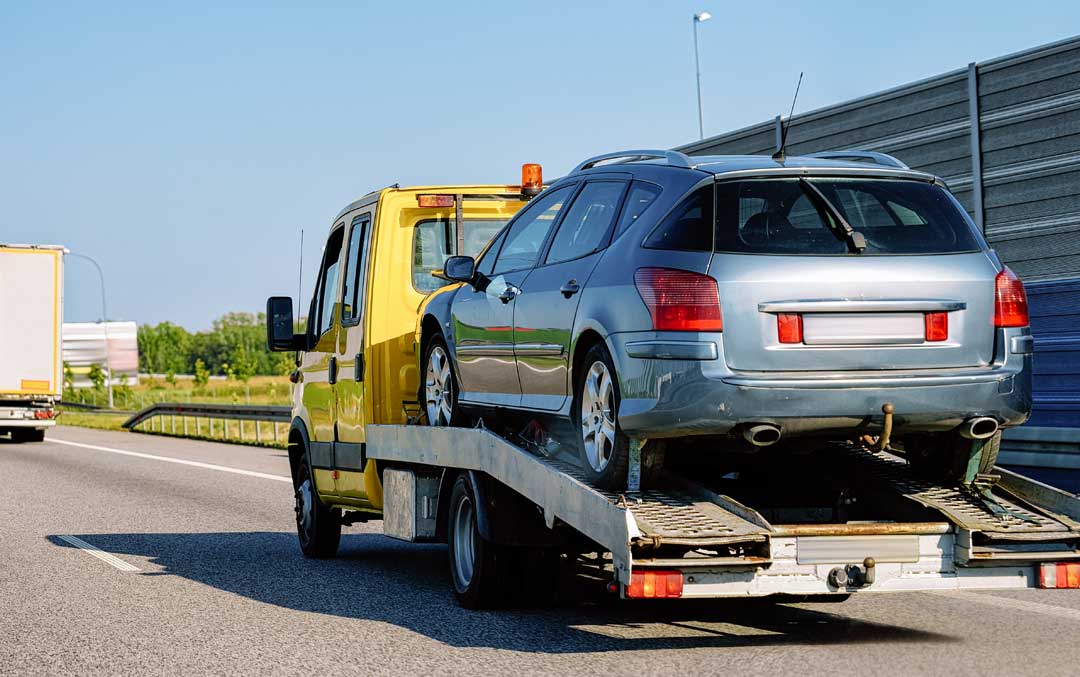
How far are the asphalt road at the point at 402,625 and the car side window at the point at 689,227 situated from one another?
175 centimetres

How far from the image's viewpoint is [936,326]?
20.9 feet

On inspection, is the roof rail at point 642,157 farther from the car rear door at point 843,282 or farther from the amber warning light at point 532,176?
the amber warning light at point 532,176

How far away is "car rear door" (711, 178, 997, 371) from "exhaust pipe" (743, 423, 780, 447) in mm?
237

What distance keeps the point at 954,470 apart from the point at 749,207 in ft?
5.11

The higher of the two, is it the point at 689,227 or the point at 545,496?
the point at 689,227

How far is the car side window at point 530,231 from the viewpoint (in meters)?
7.99

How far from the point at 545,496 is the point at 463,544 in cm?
152

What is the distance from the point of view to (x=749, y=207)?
21.3ft

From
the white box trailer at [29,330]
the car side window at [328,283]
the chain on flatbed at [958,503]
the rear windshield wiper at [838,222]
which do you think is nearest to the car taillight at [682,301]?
the rear windshield wiper at [838,222]

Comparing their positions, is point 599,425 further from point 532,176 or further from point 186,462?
point 186,462

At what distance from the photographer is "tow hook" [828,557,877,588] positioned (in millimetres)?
6203

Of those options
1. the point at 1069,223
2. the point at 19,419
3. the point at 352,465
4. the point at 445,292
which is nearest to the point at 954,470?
the point at 445,292

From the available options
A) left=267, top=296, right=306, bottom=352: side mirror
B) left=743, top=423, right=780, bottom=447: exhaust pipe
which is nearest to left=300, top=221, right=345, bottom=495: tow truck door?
left=267, top=296, right=306, bottom=352: side mirror

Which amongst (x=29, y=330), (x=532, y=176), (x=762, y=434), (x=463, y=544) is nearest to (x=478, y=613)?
(x=463, y=544)
